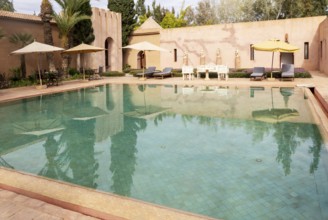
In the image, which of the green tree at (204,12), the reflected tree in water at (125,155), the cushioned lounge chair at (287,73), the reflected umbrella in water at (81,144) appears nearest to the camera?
the reflected tree in water at (125,155)

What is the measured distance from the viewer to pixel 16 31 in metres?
21.2

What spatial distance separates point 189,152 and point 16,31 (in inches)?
738

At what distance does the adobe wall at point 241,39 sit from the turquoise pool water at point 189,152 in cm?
1284

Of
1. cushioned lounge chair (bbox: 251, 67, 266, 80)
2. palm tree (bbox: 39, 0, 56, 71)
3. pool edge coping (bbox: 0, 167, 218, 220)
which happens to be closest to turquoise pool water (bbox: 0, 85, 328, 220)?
pool edge coping (bbox: 0, 167, 218, 220)

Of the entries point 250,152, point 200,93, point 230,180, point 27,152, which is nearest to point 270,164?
point 250,152

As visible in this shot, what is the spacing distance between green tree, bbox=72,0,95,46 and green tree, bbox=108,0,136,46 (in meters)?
6.12

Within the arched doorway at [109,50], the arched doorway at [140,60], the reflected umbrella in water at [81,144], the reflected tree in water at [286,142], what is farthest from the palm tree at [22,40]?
the reflected tree in water at [286,142]

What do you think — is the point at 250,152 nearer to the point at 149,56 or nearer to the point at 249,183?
the point at 249,183

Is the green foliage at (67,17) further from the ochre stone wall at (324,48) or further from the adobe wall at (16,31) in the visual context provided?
the ochre stone wall at (324,48)

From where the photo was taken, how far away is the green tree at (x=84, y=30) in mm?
25219

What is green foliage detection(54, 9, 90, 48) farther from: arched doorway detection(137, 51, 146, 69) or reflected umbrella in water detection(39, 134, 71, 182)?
reflected umbrella in water detection(39, 134, 71, 182)

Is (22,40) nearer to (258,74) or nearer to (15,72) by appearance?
(15,72)

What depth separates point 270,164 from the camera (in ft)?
20.8

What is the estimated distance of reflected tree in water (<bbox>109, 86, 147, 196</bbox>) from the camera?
18.2 feet
